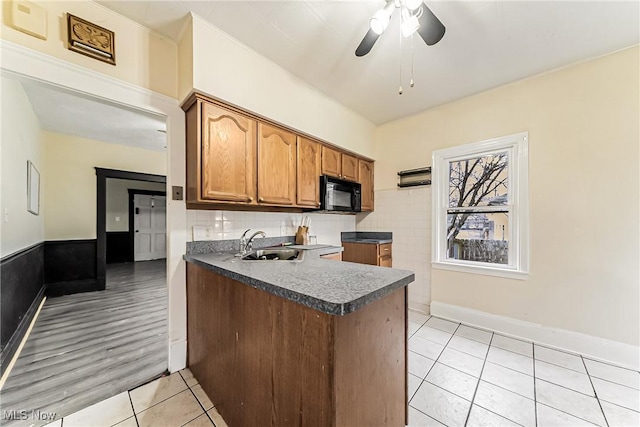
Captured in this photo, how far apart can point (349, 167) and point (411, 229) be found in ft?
3.95

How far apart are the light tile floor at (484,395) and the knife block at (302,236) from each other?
5.13 ft

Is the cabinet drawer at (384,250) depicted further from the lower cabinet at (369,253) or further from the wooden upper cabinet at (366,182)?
the wooden upper cabinet at (366,182)

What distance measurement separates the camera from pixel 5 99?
2023 millimetres

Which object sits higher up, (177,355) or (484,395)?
(177,355)

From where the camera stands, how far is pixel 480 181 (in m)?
2.78

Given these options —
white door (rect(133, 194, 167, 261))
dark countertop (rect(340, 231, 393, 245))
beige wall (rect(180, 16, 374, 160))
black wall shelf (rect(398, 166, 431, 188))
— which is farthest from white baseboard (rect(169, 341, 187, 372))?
white door (rect(133, 194, 167, 261))

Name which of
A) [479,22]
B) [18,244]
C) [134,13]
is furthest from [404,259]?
[18,244]

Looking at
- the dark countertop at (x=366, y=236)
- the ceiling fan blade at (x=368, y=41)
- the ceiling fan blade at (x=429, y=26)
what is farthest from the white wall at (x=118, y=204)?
the ceiling fan blade at (x=429, y=26)

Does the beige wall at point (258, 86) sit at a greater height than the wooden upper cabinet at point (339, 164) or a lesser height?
greater

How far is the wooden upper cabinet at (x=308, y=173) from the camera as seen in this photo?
2531 mm

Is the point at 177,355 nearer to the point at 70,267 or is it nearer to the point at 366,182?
the point at 366,182

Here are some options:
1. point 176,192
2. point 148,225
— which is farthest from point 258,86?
point 148,225

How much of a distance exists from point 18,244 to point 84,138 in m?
2.42

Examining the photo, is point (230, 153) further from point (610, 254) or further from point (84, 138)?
point (84, 138)
